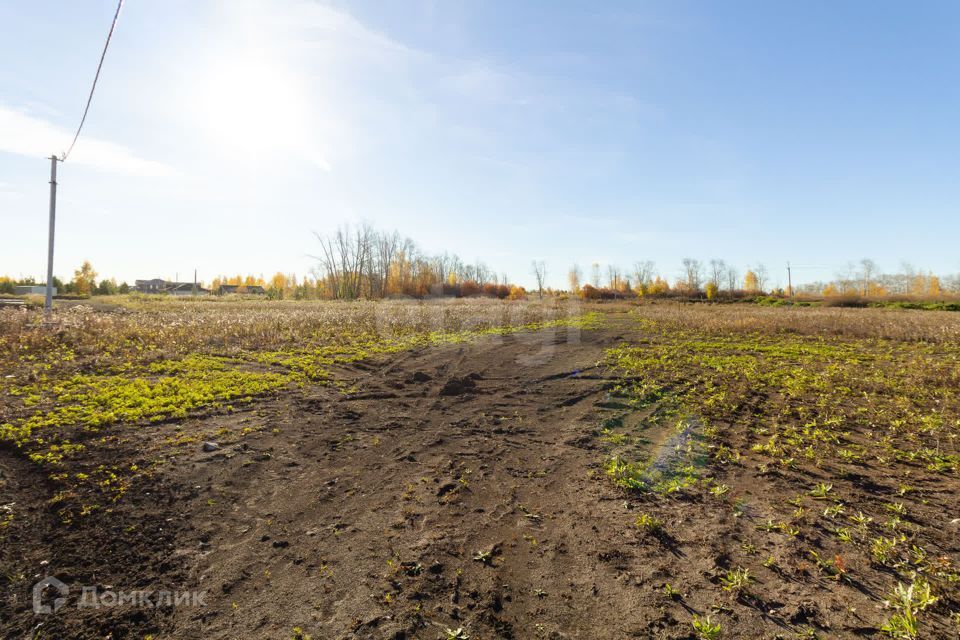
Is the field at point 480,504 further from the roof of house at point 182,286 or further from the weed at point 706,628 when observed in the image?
the roof of house at point 182,286

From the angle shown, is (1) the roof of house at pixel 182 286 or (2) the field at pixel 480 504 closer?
(2) the field at pixel 480 504

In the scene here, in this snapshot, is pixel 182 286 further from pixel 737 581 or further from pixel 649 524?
pixel 737 581

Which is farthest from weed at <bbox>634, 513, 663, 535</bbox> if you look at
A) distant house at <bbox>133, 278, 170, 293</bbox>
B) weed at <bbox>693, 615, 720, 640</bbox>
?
distant house at <bbox>133, 278, 170, 293</bbox>

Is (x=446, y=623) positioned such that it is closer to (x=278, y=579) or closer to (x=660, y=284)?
(x=278, y=579)

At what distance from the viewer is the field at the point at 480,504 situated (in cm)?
282

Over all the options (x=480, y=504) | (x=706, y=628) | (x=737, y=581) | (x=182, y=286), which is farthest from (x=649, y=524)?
(x=182, y=286)

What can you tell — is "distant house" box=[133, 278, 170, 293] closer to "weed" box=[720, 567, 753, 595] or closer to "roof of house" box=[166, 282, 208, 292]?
"roof of house" box=[166, 282, 208, 292]

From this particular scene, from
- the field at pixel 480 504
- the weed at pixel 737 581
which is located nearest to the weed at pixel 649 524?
the field at pixel 480 504

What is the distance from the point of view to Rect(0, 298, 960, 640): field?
2.82 m

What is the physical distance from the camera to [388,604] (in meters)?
2.91

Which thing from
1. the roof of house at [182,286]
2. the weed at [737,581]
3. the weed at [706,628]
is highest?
the roof of house at [182,286]

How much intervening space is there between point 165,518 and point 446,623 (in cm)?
296

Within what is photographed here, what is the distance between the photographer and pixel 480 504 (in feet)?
14.1

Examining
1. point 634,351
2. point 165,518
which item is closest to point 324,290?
point 634,351
